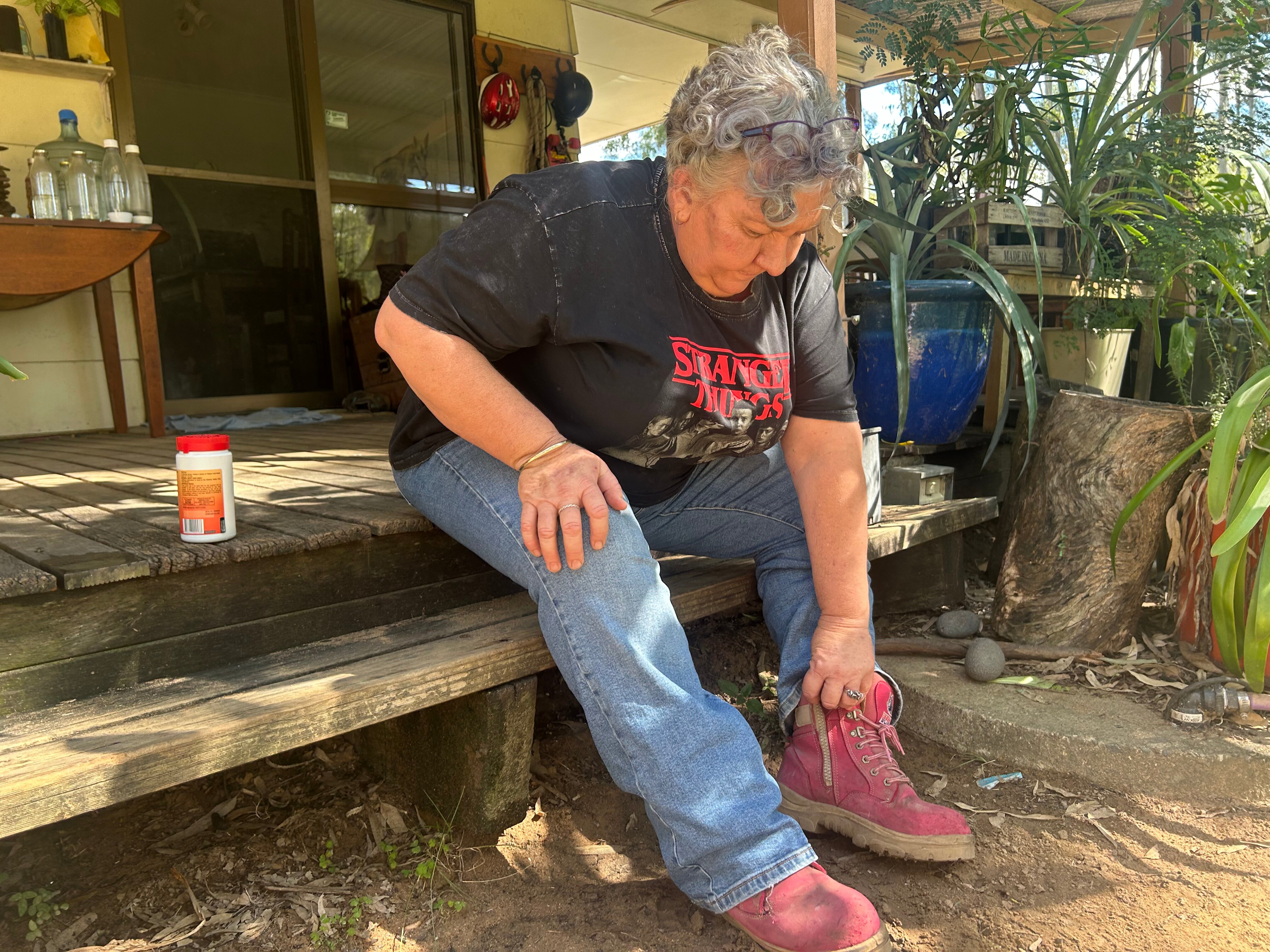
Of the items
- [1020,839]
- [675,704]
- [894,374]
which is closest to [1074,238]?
A: [894,374]

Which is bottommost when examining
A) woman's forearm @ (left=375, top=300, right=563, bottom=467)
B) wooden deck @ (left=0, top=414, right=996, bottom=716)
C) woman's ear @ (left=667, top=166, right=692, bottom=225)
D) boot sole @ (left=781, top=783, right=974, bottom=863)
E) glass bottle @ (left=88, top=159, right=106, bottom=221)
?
boot sole @ (left=781, top=783, right=974, bottom=863)

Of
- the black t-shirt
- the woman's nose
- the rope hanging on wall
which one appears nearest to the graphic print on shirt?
the black t-shirt

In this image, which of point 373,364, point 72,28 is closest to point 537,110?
point 373,364

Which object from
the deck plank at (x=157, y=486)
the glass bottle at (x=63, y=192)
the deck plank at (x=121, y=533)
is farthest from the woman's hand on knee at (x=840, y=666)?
the glass bottle at (x=63, y=192)

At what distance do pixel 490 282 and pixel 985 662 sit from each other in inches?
54.3

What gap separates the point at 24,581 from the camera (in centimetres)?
124

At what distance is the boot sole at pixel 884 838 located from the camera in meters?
1.44

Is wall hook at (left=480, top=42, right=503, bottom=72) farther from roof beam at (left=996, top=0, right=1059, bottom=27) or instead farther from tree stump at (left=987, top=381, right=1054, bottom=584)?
tree stump at (left=987, top=381, right=1054, bottom=584)

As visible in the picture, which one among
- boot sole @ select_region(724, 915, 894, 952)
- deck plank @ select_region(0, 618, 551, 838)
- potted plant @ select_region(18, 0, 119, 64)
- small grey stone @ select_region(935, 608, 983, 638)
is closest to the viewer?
deck plank @ select_region(0, 618, 551, 838)

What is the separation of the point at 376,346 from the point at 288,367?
0.51 m

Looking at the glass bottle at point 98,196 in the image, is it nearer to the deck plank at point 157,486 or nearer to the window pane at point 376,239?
the deck plank at point 157,486

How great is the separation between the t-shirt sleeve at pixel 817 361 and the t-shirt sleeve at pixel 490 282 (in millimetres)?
471

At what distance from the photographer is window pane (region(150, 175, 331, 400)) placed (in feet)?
13.6

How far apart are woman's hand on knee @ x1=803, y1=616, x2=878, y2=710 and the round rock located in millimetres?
565
